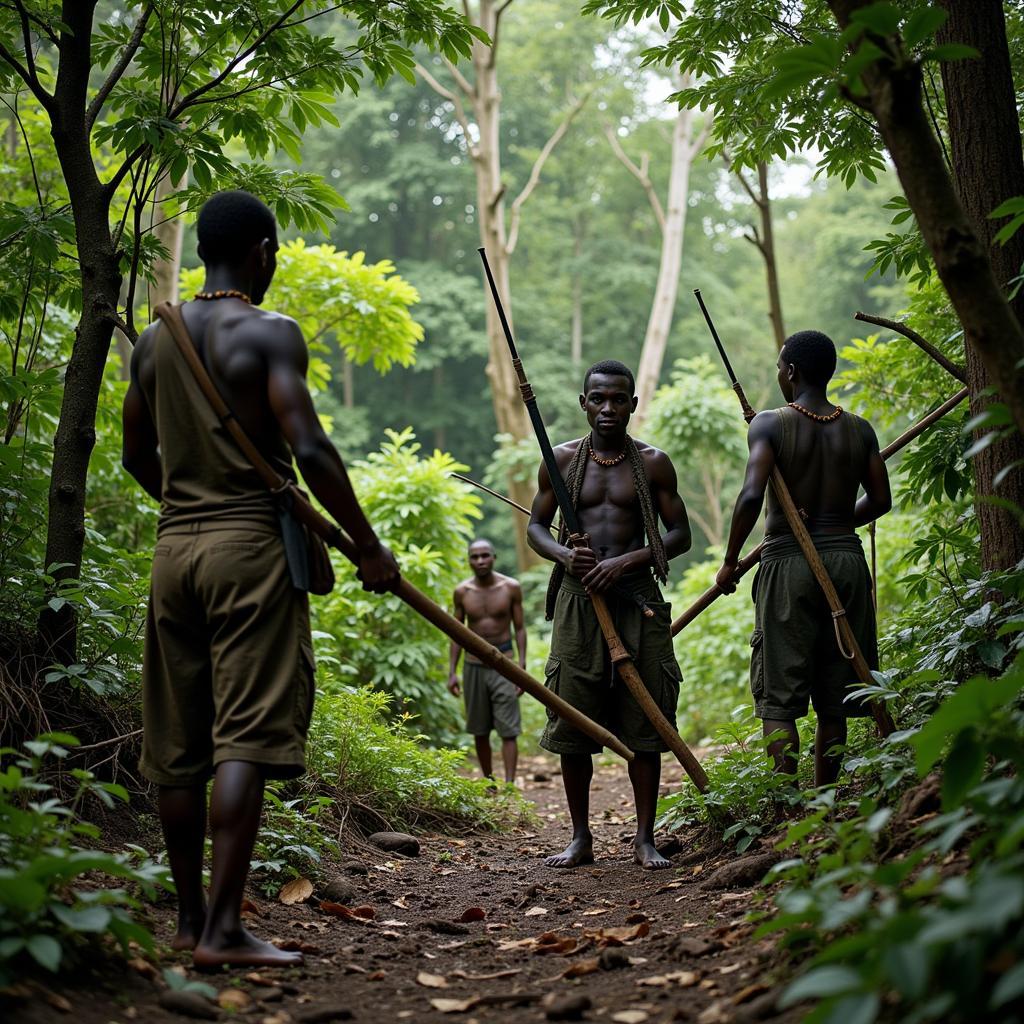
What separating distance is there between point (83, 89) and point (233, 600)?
2801 mm

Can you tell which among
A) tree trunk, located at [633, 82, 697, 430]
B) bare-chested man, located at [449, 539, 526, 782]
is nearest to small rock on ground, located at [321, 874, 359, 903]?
bare-chested man, located at [449, 539, 526, 782]

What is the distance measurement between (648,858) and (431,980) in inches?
76.6

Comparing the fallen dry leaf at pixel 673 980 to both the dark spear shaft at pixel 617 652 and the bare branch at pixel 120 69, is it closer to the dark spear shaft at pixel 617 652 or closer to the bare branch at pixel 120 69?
the dark spear shaft at pixel 617 652

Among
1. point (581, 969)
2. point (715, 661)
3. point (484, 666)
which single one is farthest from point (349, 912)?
point (715, 661)

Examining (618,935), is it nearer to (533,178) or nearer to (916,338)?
(916,338)

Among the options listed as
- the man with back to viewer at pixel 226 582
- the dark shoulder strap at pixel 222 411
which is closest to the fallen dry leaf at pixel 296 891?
the man with back to viewer at pixel 226 582

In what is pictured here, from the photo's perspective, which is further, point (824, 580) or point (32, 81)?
point (824, 580)

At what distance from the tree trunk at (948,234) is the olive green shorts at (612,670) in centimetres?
272

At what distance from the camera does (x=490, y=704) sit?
9.46m

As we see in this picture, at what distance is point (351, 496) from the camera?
10.9 feet

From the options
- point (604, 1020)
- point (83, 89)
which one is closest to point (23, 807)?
point (604, 1020)

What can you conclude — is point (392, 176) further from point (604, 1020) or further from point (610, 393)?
point (604, 1020)

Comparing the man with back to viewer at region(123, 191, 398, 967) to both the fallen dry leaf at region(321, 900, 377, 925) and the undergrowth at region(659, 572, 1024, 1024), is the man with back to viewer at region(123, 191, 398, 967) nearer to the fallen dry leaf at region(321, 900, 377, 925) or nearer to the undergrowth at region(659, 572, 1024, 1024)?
the fallen dry leaf at region(321, 900, 377, 925)

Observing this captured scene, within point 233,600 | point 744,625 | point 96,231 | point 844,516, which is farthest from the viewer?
point 744,625
